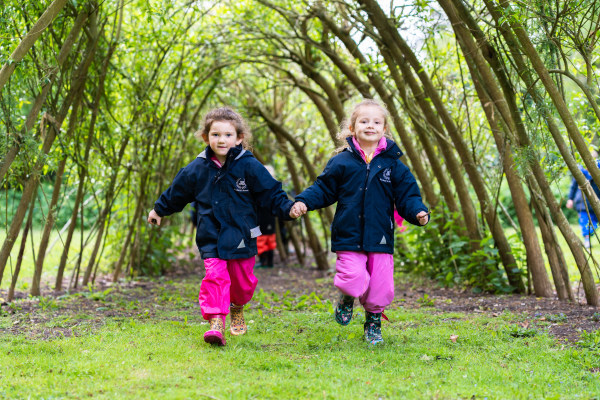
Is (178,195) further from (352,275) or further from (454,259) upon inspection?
(454,259)

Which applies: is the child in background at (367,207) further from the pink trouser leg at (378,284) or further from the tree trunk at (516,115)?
the tree trunk at (516,115)

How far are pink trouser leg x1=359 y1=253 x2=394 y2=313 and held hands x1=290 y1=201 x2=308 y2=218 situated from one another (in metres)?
0.51

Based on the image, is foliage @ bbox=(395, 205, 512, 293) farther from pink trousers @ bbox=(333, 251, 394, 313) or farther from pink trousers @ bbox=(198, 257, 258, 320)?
pink trousers @ bbox=(198, 257, 258, 320)

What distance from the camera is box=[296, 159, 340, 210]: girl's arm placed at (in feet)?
13.7

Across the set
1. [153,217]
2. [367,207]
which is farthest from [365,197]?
[153,217]

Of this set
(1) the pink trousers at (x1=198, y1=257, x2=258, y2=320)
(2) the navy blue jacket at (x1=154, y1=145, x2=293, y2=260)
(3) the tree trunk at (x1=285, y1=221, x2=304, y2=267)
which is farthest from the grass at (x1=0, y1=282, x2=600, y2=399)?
(3) the tree trunk at (x1=285, y1=221, x2=304, y2=267)

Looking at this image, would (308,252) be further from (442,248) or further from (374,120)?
(374,120)

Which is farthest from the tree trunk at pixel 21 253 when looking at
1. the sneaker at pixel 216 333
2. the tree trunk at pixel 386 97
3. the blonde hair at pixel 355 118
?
the tree trunk at pixel 386 97

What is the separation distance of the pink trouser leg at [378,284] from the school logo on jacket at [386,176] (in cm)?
47

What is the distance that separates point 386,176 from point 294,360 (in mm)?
1320

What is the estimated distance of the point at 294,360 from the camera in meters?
3.65

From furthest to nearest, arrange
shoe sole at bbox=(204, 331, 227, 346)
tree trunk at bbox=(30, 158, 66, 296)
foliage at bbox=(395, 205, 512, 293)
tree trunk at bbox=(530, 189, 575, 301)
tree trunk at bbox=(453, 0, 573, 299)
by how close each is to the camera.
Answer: foliage at bbox=(395, 205, 512, 293)
tree trunk at bbox=(30, 158, 66, 296)
tree trunk at bbox=(530, 189, 575, 301)
tree trunk at bbox=(453, 0, 573, 299)
shoe sole at bbox=(204, 331, 227, 346)

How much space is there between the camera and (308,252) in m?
13.5

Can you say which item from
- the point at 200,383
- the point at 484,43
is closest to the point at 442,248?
the point at 484,43
